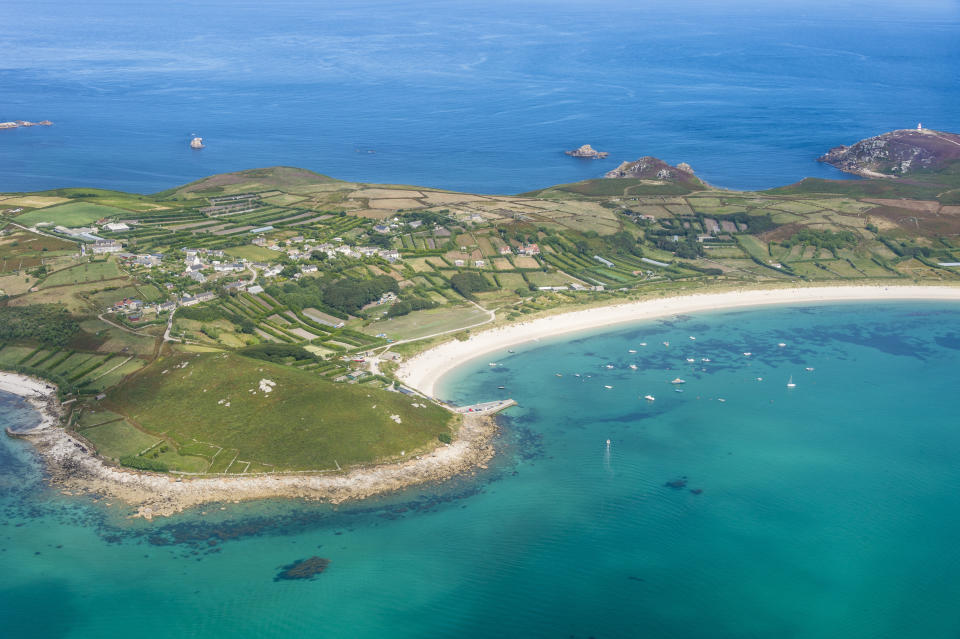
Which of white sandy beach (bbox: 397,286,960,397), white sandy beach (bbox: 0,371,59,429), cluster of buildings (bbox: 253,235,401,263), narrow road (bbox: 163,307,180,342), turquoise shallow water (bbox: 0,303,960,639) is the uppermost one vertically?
cluster of buildings (bbox: 253,235,401,263)

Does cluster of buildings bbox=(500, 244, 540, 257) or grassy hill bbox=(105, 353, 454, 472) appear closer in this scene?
grassy hill bbox=(105, 353, 454, 472)

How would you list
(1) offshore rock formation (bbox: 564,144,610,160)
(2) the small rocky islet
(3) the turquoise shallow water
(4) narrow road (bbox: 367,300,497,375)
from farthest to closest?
(1) offshore rock formation (bbox: 564,144,610,160), (4) narrow road (bbox: 367,300,497,375), (2) the small rocky islet, (3) the turquoise shallow water

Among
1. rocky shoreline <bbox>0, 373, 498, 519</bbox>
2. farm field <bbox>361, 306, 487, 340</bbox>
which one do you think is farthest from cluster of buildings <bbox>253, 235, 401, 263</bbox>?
rocky shoreline <bbox>0, 373, 498, 519</bbox>

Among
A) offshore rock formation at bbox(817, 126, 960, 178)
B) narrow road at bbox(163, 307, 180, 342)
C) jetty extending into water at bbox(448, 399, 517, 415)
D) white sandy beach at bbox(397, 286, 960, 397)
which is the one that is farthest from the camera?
offshore rock formation at bbox(817, 126, 960, 178)

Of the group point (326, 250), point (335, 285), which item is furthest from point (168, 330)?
point (326, 250)

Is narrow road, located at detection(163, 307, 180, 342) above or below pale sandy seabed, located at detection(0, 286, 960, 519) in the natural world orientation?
above

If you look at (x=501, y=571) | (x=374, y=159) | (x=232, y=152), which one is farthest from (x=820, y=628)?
(x=232, y=152)

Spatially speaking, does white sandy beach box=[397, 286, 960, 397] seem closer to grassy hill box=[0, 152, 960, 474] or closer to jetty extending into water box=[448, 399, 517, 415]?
grassy hill box=[0, 152, 960, 474]

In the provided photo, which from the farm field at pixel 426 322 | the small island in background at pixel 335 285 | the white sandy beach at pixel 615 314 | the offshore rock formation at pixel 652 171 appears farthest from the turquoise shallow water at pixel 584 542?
the offshore rock formation at pixel 652 171
